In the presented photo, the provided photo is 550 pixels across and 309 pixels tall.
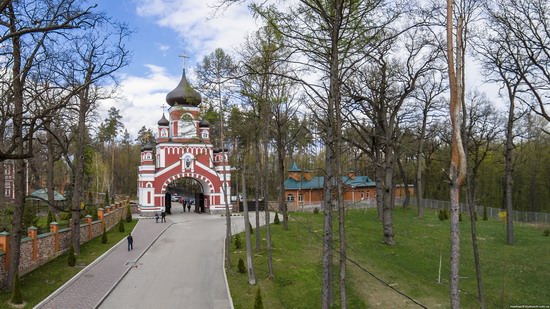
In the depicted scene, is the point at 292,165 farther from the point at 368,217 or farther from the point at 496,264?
the point at 496,264

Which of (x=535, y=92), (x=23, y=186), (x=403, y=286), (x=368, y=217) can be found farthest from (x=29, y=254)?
(x=368, y=217)

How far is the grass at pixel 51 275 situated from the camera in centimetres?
1418

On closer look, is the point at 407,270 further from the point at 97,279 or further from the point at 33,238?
the point at 33,238

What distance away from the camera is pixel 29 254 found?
17.2m

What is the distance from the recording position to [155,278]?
17.3 metres

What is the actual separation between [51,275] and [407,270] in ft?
45.5

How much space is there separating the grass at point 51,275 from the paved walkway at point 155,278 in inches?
15.4

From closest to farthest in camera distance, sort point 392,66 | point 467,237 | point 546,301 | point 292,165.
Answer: point 546,301
point 392,66
point 467,237
point 292,165

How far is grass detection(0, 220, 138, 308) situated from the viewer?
1418 cm

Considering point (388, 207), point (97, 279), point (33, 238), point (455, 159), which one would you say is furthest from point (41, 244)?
point (455, 159)

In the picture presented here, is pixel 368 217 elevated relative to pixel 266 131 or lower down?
lower down

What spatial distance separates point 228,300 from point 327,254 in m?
5.60

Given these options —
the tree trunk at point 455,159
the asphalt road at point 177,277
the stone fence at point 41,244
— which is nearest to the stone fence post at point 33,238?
the stone fence at point 41,244

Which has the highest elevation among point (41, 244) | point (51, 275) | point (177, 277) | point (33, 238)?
point (33, 238)
